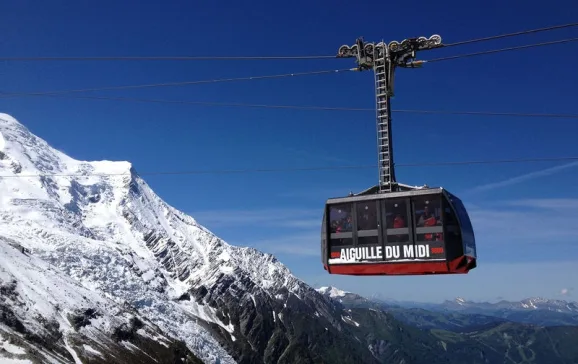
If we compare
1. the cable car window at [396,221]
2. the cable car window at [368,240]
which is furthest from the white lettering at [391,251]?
the cable car window at [368,240]

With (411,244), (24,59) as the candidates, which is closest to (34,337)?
(24,59)

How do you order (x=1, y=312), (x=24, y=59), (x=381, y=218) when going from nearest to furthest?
(x=381, y=218) < (x=24, y=59) < (x=1, y=312)

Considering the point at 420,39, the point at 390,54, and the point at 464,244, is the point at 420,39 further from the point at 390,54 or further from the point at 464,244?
the point at 464,244

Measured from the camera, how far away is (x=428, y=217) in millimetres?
26766

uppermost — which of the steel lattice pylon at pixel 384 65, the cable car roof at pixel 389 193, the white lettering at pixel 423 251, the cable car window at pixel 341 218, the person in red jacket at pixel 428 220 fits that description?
the steel lattice pylon at pixel 384 65

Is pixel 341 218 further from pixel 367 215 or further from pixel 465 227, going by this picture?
pixel 465 227

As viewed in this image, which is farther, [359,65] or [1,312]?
[1,312]

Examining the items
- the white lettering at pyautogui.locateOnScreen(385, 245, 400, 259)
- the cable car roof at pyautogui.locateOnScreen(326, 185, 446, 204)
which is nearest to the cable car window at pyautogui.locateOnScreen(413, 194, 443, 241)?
the cable car roof at pyautogui.locateOnScreen(326, 185, 446, 204)

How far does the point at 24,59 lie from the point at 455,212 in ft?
85.8

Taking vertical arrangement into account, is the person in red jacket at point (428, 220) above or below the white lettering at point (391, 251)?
above

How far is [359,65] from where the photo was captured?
88.0 ft

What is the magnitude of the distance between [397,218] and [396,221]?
158 millimetres

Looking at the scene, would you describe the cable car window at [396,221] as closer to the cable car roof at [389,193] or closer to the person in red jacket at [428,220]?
the cable car roof at [389,193]

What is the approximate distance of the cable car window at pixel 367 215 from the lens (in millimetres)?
27791
